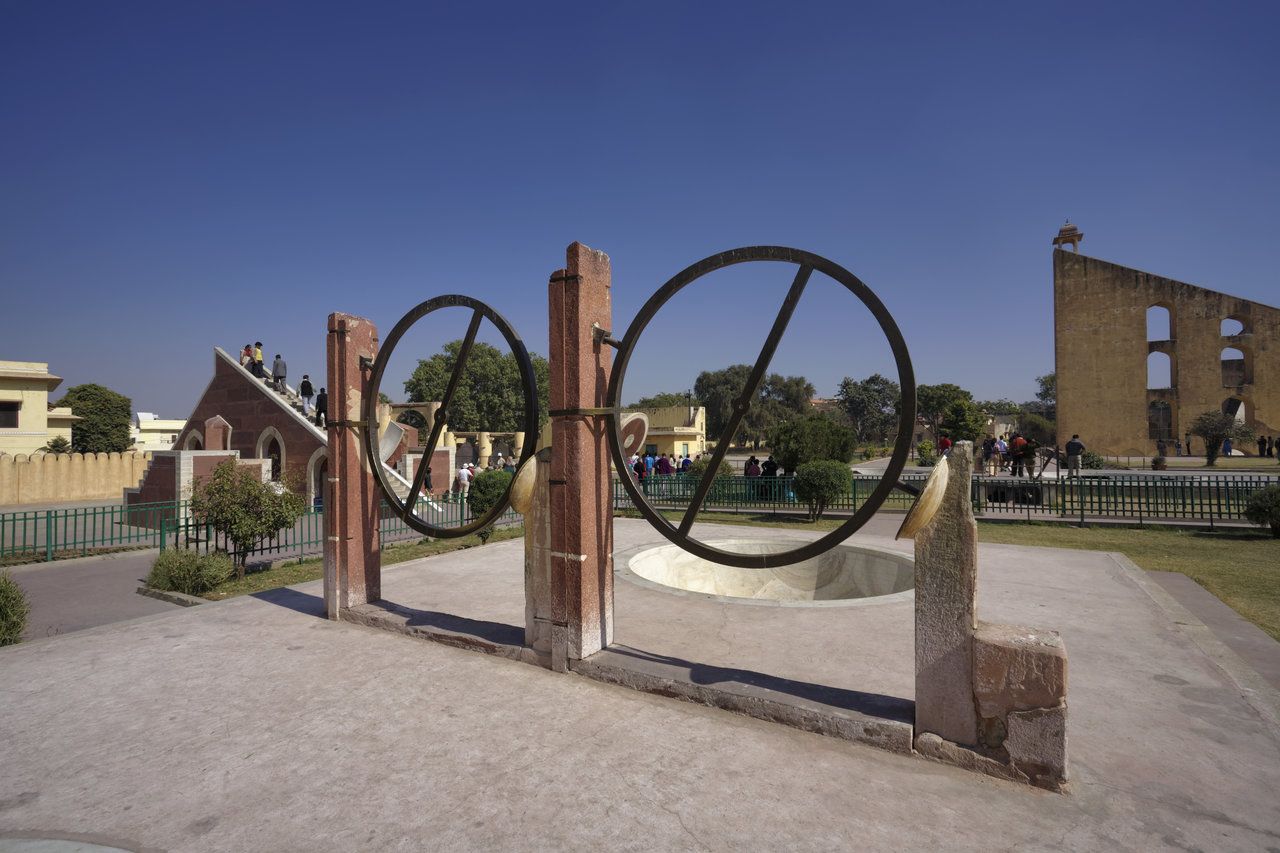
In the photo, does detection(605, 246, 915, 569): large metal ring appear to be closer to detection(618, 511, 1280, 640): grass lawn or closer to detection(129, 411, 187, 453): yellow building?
detection(618, 511, 1280, 640): grass lawn

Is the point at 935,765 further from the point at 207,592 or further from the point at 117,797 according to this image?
the point at 207,592

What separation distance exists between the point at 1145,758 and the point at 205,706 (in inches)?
218

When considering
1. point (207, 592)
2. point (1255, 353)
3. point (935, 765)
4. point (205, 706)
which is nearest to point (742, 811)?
point (935, 765)

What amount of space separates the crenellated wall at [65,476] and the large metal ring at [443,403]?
1989cm

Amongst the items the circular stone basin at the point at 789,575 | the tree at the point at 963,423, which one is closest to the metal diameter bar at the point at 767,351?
the circular stone basin at the point at 789,575

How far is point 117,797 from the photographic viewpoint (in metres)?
3.01

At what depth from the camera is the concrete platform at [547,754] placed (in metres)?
2.74

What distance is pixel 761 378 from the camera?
12.8ft

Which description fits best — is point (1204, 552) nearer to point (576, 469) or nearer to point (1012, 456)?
point (576, 469)

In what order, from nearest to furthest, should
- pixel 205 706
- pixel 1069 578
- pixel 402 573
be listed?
pixel 205 706, pixel 1069 578, pixel 402 573

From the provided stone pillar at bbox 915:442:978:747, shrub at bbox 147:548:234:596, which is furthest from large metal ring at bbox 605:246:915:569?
shrub at bbox 147:548:234:596

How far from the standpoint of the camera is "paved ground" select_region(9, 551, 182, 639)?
6.79 meters

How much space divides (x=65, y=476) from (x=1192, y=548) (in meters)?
30.1

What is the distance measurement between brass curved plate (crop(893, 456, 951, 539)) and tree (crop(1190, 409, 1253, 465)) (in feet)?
119
